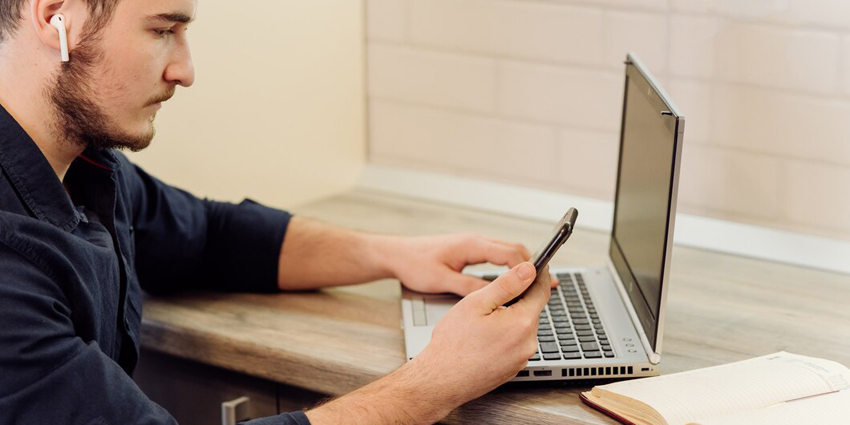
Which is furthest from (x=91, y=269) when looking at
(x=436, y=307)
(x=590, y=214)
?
(x=590, y=214)

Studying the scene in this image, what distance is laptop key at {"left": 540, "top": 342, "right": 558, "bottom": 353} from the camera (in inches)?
47.3

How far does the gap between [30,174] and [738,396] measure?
780 mm

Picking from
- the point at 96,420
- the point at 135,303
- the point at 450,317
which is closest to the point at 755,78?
the point at 450,317

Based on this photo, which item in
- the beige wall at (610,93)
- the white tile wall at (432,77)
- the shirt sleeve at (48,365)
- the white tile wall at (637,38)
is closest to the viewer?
the shirt sleeve at (48,365)

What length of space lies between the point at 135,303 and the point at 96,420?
32 cm

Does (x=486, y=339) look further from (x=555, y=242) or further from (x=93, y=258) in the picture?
(x=93, y=258)

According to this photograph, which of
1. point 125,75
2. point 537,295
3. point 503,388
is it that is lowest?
point 503,388

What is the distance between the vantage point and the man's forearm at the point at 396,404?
110 cm

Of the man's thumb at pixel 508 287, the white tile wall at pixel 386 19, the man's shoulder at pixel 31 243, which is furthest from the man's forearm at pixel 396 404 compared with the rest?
the white tile wall at pixel 386 19

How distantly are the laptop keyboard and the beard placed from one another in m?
0.53

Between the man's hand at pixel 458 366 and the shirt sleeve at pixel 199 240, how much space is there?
0.40 m

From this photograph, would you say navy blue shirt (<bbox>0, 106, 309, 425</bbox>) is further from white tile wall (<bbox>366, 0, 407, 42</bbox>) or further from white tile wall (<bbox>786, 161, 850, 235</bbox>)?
white tile wall (<bbox>786, 161, 850, 235</bbox>)

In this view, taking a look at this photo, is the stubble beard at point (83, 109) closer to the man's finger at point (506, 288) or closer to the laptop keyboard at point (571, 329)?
the man's finger at point (506, 288)

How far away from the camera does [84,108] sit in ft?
3.69
